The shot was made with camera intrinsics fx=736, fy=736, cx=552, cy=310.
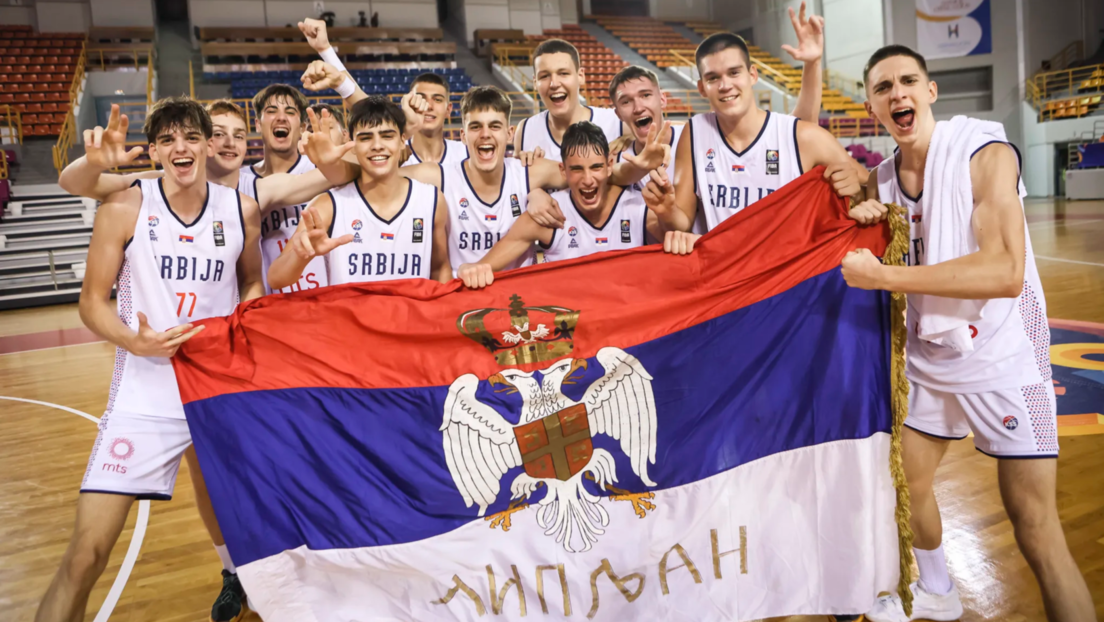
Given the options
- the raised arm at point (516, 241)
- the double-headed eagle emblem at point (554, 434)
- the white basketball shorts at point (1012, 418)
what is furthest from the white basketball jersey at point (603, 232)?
the white basketball shorts at point (1012, 418)

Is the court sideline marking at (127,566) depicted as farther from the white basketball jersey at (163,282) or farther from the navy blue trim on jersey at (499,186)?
the navy blue trim on jersey at (499,186)

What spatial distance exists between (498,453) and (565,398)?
0.32 meters

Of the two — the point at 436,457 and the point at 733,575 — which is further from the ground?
the point at 436,457

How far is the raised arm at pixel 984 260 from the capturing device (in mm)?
2332

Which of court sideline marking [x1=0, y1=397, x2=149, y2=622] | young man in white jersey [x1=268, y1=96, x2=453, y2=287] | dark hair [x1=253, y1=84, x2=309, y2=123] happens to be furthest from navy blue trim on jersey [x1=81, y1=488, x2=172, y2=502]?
dark hair [x1=253, y1=84, x2=309, y2=123]

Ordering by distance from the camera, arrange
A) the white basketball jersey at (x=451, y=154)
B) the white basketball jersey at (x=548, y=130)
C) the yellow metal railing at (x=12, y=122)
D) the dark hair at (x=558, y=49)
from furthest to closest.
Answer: the yellow metal railing at (x=12, y=122) → the white basketball jersey at (x=451, y=154) → the white basketball jersey at (x=548, y=130) → the dark hair at (x=558, y=49)

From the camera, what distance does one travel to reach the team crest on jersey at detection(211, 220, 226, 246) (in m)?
3.03

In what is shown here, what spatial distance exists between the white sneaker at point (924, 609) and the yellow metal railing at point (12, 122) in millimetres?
19375

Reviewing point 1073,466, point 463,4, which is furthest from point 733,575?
point 463,4

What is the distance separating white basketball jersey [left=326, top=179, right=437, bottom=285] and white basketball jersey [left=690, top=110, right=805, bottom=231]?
133cm

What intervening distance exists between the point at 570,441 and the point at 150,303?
175cm

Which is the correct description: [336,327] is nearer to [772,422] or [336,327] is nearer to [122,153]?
[122,153]

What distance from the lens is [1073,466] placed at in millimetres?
4035

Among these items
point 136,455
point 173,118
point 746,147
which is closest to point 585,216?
point 746,147
